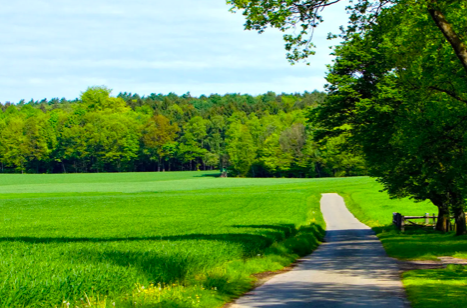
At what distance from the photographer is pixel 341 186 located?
107 m

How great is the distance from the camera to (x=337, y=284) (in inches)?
607

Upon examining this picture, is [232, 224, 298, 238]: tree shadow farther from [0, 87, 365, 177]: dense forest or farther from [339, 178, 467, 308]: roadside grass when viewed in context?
[0, 87, 365, 177]: dense forest

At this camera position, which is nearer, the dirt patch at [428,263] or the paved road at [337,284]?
the paved road at [337,284]

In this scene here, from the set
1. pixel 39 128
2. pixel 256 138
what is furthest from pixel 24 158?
pixel 256 138

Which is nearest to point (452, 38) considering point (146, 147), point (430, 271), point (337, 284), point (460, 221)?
point (337, 284)

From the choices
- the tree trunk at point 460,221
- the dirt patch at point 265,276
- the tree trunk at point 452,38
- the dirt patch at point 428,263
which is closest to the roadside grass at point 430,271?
the tree trunk at point 460,221

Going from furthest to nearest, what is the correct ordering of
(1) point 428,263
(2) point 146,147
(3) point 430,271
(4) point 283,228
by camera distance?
(2) point 146,147
(4) point 283,228
(1) point 428,263
(3) point 430,271

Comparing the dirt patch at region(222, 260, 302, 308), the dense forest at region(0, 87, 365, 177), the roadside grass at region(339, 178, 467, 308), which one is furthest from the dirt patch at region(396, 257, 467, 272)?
the dense forest at region(0, 87, 365, 177)

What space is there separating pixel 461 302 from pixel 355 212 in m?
51.8

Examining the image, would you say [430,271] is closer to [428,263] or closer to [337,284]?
[428,263]

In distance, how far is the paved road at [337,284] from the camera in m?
12.6

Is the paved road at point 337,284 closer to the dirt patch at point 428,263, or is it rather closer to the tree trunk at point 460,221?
the dirt patch at point 428,263

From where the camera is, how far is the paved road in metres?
12.6

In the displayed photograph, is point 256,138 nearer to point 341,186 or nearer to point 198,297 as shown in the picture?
point 341,186
